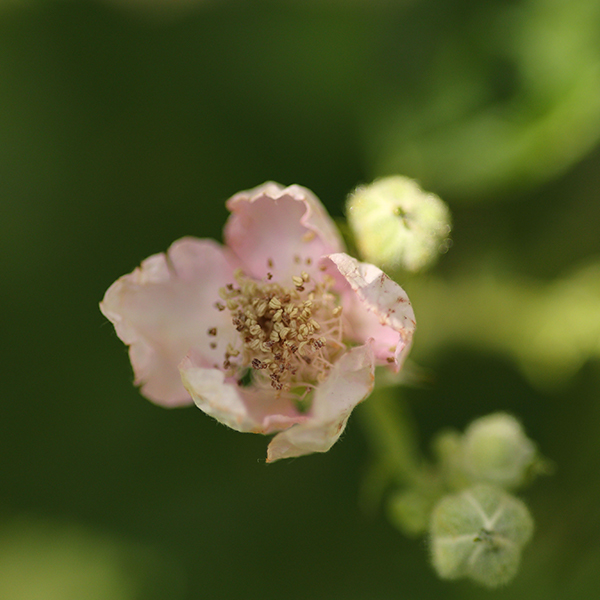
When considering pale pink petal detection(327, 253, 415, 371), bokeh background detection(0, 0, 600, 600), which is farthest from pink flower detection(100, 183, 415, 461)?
bokeh background detection(0, 0, 600, 600)

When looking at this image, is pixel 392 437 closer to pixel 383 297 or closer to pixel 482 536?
pixel 482 536

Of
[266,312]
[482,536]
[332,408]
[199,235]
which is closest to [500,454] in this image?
[482,536]

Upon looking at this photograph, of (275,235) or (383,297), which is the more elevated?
A: (275,235)

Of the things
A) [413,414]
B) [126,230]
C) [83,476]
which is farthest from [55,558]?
[413,414]

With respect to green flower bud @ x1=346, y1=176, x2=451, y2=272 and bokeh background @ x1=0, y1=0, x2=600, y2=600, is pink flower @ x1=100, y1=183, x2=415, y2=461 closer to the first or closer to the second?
green flower bud @ x1=346, y1=176, x2=451, y2=272

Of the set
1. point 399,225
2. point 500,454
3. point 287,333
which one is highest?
point 399,225

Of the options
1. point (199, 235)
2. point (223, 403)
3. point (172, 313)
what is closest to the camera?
point (223, 403)

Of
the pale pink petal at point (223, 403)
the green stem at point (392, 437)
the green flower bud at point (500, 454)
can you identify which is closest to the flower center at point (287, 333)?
the pale pink petal at point (223, 403)

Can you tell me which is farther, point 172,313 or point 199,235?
point 199,235
